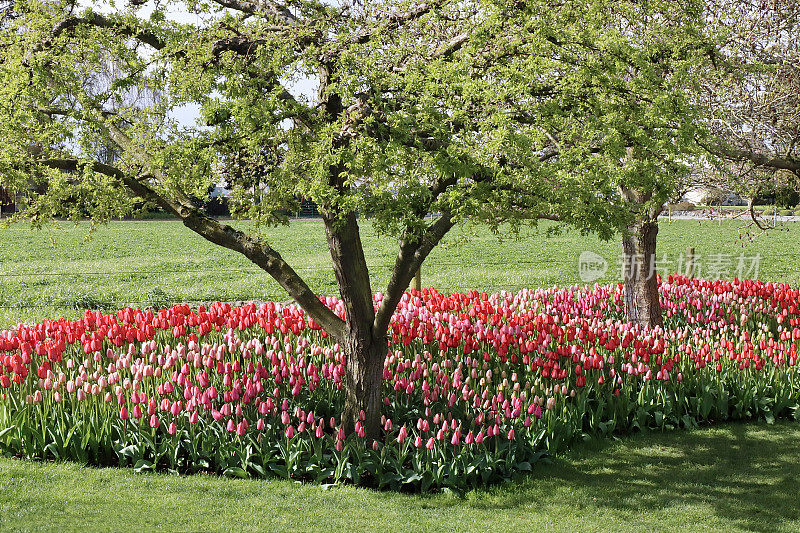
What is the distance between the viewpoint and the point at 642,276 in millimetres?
10836

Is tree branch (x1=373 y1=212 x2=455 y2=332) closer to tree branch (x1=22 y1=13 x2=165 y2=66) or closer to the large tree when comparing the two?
the large tree

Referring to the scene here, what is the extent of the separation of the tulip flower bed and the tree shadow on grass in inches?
9.8

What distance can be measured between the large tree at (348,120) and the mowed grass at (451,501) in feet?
5.46

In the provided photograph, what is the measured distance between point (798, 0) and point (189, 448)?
8267 mm

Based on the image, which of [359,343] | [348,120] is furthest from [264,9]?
[359,343]

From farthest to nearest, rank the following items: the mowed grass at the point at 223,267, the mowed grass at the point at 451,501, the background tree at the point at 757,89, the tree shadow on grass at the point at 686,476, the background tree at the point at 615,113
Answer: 1. the mowed grass at the point at 223,267
2. the background tree at the point at 757,89
3. the tree shadow on grass at the point at 686,476
4. the background tree at the point at 615,113
5. the mowed grass at the point at 451,501

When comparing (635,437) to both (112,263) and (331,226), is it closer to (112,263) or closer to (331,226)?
(331,226)

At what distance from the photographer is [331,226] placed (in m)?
6.31

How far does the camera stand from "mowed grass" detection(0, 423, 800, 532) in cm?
533

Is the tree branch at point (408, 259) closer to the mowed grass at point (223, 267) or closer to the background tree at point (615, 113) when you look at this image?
the mowed grass at point (223, 267)

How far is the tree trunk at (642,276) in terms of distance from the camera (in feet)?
35.2

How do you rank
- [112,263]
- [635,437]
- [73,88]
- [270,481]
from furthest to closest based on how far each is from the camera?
[112,263], [635,437], [270,481], [73,88]

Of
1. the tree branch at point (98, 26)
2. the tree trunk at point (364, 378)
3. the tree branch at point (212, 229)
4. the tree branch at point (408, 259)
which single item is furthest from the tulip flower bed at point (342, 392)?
the tree branch at point (98, 26)

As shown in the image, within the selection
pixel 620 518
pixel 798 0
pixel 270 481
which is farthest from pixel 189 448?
pixel 798 0
